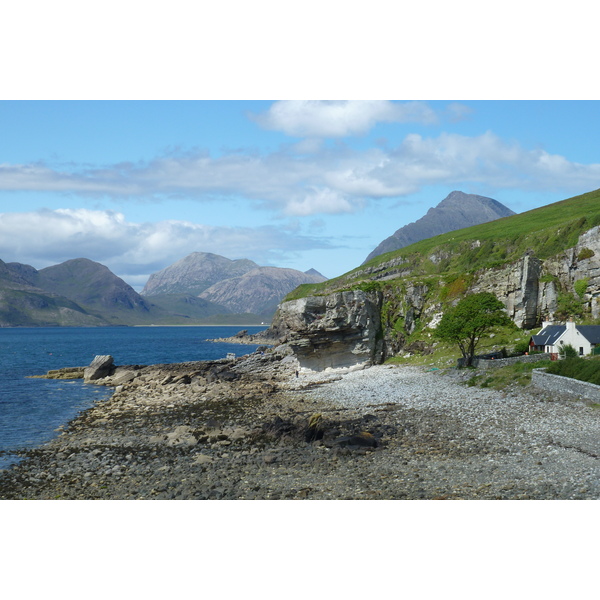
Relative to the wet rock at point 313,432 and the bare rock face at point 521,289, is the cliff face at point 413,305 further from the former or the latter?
the wet rock at point 313,432

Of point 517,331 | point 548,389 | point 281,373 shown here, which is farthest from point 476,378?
point 281,373

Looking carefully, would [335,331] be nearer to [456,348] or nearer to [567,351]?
[456,348]

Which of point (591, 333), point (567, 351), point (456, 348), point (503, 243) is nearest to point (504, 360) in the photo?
point (567, 351)

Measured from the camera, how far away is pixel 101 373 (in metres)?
66.0

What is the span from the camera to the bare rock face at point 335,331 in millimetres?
60438

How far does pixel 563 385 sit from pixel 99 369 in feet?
176

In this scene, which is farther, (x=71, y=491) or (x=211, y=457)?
(x=211, y=457)

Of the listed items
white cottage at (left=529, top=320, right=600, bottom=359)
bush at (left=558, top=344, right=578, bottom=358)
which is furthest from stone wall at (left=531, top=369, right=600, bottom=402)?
white cottage at (left=529, top=320, right=600, bottom=359)

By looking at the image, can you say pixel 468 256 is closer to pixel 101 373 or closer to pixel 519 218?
pixel 519 218

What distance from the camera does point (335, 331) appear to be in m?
60.5

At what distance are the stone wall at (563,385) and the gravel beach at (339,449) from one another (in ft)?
2.26

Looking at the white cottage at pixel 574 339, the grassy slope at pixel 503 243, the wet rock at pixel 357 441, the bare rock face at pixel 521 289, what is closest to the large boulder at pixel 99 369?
the grassy slope at pixel 503 243

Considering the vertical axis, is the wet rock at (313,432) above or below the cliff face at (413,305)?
below

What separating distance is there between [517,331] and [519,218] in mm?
61918
